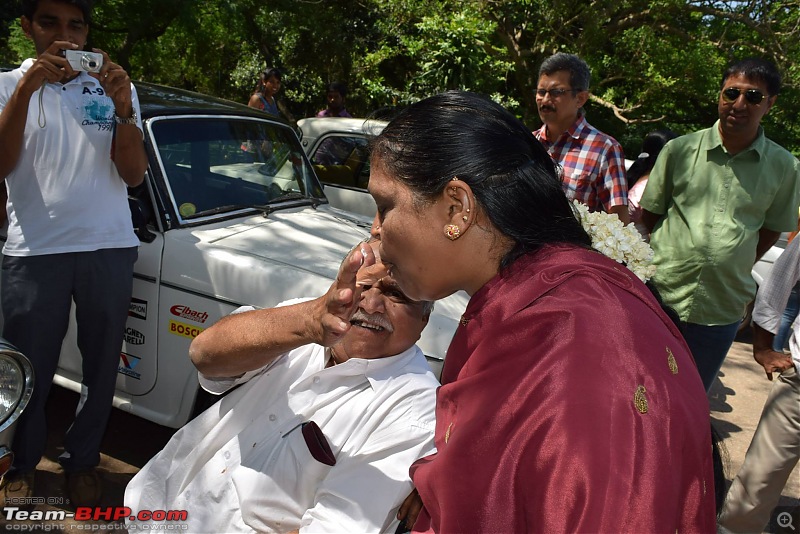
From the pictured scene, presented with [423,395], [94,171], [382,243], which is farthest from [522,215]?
[94,171]

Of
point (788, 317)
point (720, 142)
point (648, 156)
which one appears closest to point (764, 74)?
point (720, 142)

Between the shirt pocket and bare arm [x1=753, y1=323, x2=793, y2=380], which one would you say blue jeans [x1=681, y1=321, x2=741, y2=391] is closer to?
bare arm [x1=753, y1=323, x2=793, y2=380]

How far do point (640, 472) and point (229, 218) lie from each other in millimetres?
3099

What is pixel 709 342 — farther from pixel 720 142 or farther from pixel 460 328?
pixel 460 328

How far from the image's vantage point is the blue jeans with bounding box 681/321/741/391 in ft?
11.4

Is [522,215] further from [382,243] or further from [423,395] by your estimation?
[423,395]

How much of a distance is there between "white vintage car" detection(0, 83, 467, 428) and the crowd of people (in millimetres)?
232

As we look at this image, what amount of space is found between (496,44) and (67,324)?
12.6 metres

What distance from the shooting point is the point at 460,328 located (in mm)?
1350

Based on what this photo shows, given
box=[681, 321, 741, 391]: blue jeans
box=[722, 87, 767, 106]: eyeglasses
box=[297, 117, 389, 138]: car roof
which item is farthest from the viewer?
box=[297, 117, 389, 138]: car roof

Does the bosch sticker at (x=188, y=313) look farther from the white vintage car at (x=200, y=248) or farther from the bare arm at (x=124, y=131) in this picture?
the bare arm at (x=124, y=131)

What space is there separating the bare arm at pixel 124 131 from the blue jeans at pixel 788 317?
130 inches

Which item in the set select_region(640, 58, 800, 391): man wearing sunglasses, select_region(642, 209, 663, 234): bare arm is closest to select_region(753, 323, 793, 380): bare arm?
select_region(640, 58, 800, 391): man wearing sunglasses

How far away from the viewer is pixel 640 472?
897 mm
